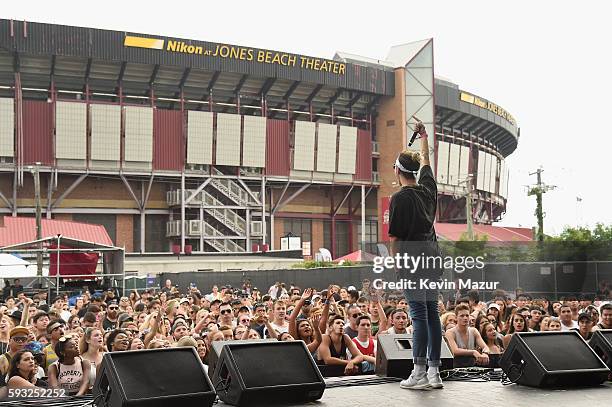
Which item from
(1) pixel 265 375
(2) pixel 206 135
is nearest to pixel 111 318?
(1) pixel 265 375

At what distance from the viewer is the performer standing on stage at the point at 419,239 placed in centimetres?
616

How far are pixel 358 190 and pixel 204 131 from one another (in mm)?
15596

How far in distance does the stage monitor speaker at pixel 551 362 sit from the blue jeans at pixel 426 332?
0.75m

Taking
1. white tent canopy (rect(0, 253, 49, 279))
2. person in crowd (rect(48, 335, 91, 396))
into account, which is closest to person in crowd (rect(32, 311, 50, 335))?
person in crowd (rect(48, 335, 91, 396))

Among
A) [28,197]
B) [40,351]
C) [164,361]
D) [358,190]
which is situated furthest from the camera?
[358,190]

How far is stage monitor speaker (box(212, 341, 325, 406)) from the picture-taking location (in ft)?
18.5

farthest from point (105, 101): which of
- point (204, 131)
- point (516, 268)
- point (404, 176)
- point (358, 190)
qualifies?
point (404, 176)

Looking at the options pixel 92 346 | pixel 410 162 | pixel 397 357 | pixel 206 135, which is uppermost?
pixel 206 135

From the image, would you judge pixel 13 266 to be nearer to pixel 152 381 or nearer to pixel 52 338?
pixel 52 338

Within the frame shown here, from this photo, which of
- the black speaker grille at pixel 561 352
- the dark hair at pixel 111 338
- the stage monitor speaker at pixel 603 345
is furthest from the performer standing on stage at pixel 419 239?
the dark hair at pixel 111 338

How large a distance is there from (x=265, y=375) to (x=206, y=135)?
5005cm

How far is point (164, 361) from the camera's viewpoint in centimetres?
560

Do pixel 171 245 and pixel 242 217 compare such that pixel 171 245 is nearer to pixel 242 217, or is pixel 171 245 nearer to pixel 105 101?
pixel 242 217

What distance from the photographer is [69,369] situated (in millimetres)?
8453
